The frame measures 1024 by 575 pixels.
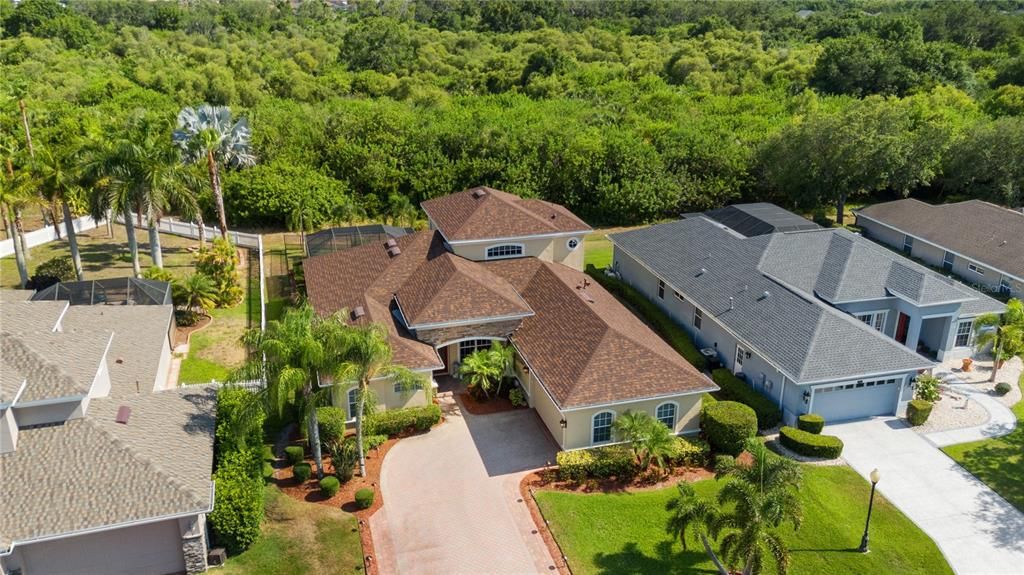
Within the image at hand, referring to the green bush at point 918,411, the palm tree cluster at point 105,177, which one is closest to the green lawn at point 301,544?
the palm tree cluster at point 105,177

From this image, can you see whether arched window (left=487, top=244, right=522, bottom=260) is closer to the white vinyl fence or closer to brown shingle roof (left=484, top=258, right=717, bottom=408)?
brown shingle roof (left=484, top=258, right=717, bottom=408)

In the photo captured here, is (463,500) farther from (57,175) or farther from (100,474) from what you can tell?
(57,175)

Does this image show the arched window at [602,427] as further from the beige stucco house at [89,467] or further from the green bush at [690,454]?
the beige stucco house at [89,467]

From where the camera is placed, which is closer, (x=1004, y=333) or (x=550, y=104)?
(x=1004, y=333)

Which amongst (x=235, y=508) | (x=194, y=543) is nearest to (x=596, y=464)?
(x=235, y=508)

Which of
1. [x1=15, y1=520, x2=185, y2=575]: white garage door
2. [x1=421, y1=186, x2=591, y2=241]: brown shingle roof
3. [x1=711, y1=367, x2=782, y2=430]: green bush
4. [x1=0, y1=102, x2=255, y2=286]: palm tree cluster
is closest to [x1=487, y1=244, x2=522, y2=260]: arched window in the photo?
[x1=421, y1=186, x2=591, y2=241]: brown shingle roof

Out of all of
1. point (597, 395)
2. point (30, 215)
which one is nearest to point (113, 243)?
point (30, 215)

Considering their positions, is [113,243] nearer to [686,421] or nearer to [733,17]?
[686,421]
